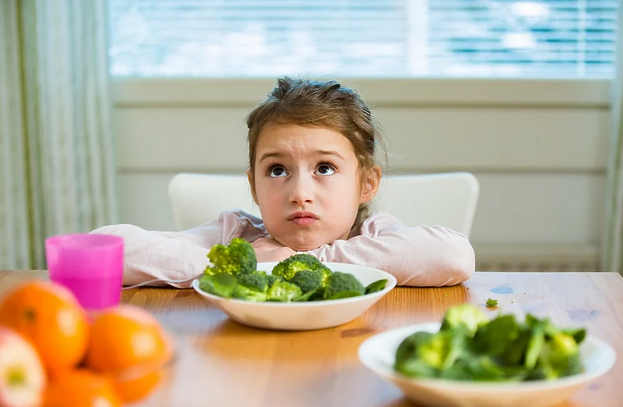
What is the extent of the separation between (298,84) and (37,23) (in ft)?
5.10

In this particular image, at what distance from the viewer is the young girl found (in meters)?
1.29

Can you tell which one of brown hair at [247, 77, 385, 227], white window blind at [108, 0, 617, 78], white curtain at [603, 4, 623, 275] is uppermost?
white window blind at [108, 0, 617, 78]

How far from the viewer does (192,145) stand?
286 centimetres

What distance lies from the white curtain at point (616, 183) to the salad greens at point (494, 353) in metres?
2.22

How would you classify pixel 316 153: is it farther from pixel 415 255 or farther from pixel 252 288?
pixel 252 288

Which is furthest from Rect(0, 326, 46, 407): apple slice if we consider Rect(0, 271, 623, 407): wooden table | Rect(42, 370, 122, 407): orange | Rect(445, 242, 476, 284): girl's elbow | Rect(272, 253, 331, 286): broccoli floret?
Rect(445, 242, 476, 284): girl's elbow

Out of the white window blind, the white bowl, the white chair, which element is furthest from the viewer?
the white window blind

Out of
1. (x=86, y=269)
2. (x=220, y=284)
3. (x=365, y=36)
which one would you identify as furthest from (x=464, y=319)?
(x=365, y=36)

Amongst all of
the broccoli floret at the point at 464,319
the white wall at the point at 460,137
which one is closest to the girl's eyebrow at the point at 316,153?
the broccoli floret at the point at 464,319

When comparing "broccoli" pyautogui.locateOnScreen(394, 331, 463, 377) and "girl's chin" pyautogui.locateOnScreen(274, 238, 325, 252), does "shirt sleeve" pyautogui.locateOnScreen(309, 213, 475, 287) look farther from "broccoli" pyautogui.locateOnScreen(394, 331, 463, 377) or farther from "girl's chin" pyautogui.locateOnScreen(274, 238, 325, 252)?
"broccoli" pyautogui.locateOnScreen(394, 331, 463, 377)

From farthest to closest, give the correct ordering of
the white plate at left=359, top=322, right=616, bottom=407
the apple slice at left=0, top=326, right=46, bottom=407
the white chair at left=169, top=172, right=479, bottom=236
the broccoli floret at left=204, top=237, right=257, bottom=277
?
1. the white chair at left=169, top=172, right=479, bottom=236
2. the broccoli floret at left=204, top=237, right=257, bottom=277
3. the white plate at left=359, top=322, right=616, bottom=407
4. the apple slice at left=0, top=326, right=46, bottom=407

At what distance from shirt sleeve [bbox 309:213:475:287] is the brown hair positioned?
10.8 inches

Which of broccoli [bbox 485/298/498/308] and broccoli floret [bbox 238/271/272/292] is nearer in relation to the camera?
broccoli floret [bbox 238/271/272/292]

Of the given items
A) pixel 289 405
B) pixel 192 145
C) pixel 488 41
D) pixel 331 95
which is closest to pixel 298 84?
pixel 331 95
